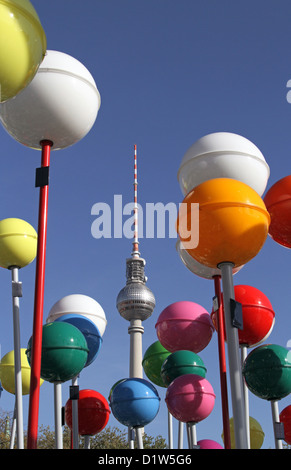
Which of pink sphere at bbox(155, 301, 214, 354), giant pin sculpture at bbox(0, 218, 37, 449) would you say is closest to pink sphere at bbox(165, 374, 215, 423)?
pink sphere at bbox(155, 301, 214, 354)

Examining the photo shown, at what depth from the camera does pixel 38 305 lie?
5.91 metres

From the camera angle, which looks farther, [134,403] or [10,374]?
[10,374]

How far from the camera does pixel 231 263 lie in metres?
5.70

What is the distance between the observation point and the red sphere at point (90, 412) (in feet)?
30.7

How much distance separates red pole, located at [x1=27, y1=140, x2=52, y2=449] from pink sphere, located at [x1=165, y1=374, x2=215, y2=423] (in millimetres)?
Answer: 3484

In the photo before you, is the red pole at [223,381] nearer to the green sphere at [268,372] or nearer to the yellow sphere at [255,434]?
the green sphere at [268,372]

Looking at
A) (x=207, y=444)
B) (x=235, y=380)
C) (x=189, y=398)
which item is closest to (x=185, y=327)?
(x=189, y=398)

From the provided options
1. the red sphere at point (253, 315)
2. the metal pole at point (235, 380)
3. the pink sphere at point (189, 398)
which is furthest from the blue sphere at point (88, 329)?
the metal pole at point (235, 380)

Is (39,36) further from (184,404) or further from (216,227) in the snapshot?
(184,404)

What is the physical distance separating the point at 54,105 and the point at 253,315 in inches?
170

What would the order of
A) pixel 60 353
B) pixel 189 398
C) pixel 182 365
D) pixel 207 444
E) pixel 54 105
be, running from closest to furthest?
pixel 54 105 → pixel 60 353 → pixel 189 398 → pixel 182 365 → pixel 207 444

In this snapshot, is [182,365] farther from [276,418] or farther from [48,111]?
[48,111]
